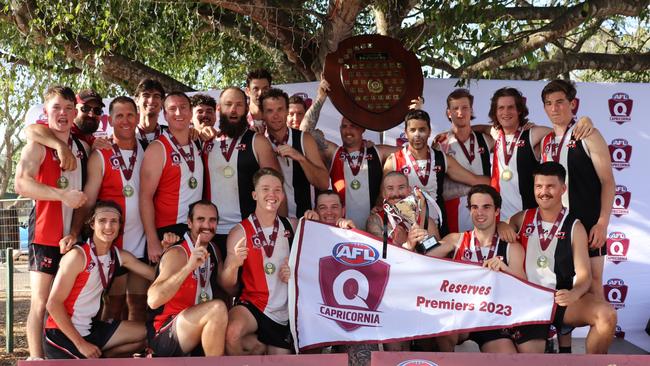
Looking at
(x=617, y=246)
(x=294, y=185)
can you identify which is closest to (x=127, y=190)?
(x=294, y=185)

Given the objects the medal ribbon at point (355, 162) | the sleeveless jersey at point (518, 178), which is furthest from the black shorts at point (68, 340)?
the sleeveless jersey at point (518, 178)

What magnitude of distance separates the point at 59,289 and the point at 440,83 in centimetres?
461

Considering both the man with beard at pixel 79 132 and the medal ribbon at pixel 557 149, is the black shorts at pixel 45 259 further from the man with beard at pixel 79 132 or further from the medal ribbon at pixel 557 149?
the medal ribbon at pixel 557 149

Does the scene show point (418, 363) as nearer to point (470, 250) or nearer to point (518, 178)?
point (470, 250)

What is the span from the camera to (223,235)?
6020mm

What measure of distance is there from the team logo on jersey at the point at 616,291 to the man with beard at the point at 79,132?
218 inches

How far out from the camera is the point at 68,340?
5.50 meters

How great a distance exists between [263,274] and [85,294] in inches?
52.4

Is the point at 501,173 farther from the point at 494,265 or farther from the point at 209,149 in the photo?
the point at 209,149

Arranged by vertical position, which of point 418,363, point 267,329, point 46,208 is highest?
point 46,208

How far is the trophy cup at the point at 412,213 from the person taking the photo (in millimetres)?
5770

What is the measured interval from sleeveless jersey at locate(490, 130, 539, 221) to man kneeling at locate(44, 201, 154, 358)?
3122 millimetres

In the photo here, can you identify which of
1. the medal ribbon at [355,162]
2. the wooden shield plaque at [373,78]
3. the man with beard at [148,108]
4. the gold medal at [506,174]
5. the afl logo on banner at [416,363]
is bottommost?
the afl logo on banner at [416,363]

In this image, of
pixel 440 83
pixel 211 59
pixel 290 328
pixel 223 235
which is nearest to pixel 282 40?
pixel 440 83
